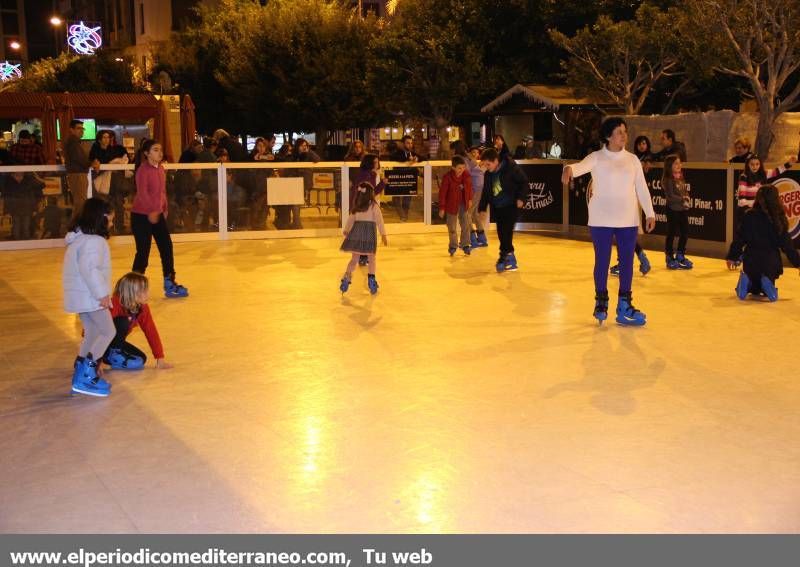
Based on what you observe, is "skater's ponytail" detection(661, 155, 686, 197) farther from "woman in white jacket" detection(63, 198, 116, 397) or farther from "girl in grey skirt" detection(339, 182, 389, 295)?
"woman in white jacket" detection(63, 198, 116, 397)

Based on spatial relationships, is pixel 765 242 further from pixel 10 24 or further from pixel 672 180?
pixel 10 24

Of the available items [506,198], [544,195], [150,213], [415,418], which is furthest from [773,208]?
[544,195]

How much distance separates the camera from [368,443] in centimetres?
547

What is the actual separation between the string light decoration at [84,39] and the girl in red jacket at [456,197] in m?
39.0

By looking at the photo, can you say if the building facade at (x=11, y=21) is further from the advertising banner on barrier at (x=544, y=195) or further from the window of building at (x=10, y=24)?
the advertising banner on barrier at (x=544, y=195)

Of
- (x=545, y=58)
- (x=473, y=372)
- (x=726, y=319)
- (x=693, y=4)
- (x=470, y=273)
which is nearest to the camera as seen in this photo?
(x=473, y=372)

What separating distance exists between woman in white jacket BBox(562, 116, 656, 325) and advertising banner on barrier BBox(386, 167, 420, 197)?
28.5 ft

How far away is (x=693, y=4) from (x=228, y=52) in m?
21.1

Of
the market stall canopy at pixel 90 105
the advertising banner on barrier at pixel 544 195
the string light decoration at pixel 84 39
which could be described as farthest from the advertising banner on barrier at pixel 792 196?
the string light decoration at pixel 84 39

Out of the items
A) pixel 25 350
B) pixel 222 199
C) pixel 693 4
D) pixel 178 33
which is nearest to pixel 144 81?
pixel 178 33

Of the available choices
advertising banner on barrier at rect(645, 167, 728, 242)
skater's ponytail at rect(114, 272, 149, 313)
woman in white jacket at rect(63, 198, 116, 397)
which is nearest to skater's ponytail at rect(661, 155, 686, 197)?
advertising banner on barrier at rect(645, 167, 728, 242)

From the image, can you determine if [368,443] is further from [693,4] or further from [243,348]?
[693,4]

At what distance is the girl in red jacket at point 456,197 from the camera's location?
13.6 metres

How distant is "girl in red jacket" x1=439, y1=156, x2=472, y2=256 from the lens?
13.6 metres
